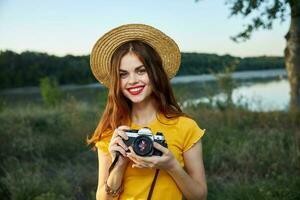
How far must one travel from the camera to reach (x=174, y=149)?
1.72 metres

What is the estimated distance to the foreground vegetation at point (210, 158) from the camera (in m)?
3.95

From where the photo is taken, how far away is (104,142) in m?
1.75

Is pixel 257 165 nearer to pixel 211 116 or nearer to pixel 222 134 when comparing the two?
pixel 222 134

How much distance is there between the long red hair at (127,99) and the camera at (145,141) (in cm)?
20

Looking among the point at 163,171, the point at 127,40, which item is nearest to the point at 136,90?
the point at 127,40

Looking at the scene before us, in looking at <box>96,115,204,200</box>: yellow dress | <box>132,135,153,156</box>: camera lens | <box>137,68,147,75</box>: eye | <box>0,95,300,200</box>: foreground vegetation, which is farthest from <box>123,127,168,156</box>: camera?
<box>0,95,300,200</box>: foreground vegetation

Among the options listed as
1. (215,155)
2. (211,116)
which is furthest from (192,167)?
(211,116)

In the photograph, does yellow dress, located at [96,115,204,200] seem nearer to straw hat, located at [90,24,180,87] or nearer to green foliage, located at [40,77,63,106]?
straw hat, located at [90,24,180,87]

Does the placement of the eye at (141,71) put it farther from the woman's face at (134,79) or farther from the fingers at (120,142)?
the fingers at (120,142)

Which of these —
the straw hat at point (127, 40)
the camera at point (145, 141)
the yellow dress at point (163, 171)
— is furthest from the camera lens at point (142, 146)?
the straw hat at point (127, 40)

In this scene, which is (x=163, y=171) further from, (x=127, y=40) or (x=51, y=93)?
(x=51, y=93)

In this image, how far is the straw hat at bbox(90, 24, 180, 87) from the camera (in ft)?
5.90

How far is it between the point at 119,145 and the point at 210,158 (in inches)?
134

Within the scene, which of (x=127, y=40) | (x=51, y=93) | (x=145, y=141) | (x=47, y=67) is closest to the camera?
(x=145, y=141)
